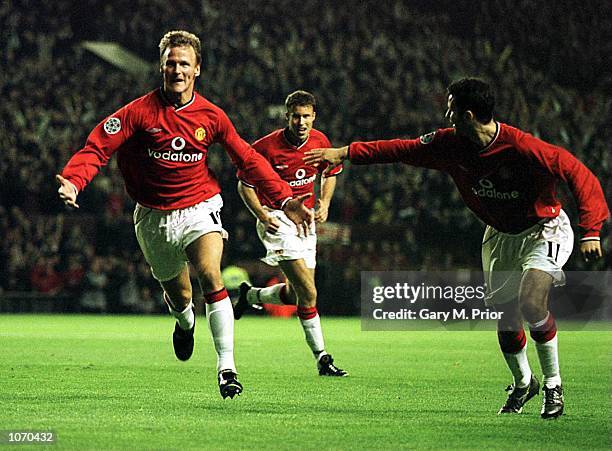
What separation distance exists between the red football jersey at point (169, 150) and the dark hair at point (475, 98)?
1617 mm

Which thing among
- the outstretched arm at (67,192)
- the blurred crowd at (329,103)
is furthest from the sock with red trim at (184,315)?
the blurred crowd at (329,103)

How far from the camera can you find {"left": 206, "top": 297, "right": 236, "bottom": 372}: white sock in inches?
283

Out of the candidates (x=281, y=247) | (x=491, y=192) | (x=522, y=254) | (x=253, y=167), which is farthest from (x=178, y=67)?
(x=281, y=247)

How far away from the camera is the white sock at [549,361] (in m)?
6.69

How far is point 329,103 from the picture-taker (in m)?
23.8

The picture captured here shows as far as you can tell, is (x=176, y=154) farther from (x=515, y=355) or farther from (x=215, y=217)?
(x=515, y=355)

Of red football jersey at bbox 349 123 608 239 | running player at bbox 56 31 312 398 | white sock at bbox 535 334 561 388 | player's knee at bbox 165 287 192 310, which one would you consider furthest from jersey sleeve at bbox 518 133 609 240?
player's knee at bbox 165 287 192 310

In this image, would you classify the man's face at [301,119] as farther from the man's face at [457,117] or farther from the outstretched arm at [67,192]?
the outstretched arm at [67,192]

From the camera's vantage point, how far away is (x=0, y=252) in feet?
73.7

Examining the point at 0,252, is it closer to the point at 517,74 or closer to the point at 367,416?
the point at 517,74

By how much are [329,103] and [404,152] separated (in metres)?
17.1

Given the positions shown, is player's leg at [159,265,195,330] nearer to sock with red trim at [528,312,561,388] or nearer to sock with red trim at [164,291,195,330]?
sock with red trim at [164,291,195,330]

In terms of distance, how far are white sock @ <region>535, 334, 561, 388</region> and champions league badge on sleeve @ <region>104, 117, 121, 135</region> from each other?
3016 millimetres

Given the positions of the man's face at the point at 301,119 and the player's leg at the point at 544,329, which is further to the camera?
the man's face at the point at 301,119
